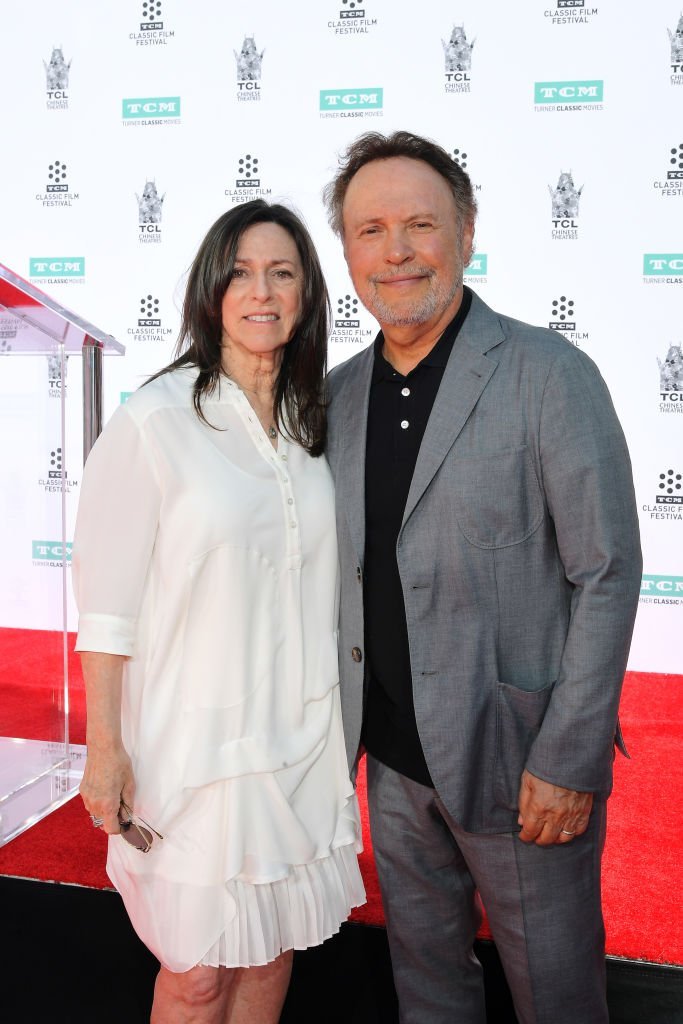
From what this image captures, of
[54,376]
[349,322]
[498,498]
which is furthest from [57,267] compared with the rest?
[498,498]

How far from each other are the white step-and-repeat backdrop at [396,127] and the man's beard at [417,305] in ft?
7.85

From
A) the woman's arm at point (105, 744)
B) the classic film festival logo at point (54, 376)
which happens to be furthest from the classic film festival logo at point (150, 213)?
the woman's arm at point (105, 744)

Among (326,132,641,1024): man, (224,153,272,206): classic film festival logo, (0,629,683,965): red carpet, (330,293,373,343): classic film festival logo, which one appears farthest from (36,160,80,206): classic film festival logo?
(326,132,641,1024): man

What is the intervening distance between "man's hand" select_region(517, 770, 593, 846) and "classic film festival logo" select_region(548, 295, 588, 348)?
3.11 m

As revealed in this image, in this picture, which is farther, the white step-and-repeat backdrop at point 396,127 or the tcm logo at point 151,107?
the tcm logo at point 151,107

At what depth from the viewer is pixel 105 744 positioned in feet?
5.08

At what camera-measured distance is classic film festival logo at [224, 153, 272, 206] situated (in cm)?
448

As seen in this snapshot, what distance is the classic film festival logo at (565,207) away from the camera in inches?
165

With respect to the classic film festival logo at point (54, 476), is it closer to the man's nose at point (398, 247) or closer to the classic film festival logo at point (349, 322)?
the man's nose at point (398, 247)

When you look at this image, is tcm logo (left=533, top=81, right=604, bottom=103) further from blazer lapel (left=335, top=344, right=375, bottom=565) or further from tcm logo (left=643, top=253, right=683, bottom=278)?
blazer lapel (left=335, top=344, right=375, bottom=565)

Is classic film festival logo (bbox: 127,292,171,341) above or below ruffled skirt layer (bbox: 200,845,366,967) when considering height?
above

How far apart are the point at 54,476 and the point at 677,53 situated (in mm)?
3417

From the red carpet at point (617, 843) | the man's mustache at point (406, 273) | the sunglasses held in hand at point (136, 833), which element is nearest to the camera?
the sunglasses held in hand at point (136, 833)

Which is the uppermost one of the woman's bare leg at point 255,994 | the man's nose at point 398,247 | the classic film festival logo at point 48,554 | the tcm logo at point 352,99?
the tcm logo at point 352,99
